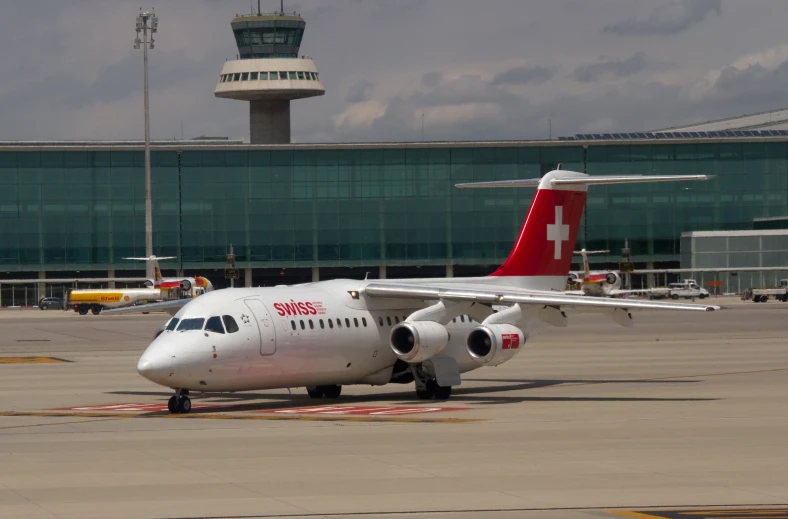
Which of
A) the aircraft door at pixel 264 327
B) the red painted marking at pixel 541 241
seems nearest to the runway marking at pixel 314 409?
the aircraft door at pixel 264 327

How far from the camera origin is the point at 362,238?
130 meters

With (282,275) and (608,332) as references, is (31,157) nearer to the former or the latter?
(282,275)

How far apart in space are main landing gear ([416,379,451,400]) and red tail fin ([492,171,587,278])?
589 cm

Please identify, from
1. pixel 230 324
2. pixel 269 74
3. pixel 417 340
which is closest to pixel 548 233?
pixel 417 340

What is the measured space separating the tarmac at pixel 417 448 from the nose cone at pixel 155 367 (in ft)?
3.37

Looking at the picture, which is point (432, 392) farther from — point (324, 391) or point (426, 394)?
point (324, 391)

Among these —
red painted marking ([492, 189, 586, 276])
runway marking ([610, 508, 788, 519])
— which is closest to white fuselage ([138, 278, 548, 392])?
red painted marking ([492, 189, 586, 276])

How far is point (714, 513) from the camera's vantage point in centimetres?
1662

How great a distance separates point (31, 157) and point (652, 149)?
62.9 meters

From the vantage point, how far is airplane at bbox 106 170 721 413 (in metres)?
29.8

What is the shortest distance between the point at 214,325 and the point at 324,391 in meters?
5.31

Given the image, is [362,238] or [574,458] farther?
[362,238]

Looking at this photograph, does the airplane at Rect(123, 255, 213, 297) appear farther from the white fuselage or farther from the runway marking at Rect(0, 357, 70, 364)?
the white fuselage

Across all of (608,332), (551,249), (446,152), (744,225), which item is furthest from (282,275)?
(551,249)
